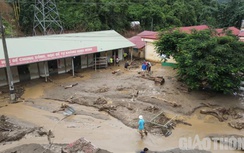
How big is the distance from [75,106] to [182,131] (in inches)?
276

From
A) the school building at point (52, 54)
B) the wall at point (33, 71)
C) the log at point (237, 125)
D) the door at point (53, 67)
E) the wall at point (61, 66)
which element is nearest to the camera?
→ the log at point (237, 125)

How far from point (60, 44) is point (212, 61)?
13.3m

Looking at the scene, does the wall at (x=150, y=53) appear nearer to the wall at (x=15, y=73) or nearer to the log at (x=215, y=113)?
the log at (x=215, y=113)

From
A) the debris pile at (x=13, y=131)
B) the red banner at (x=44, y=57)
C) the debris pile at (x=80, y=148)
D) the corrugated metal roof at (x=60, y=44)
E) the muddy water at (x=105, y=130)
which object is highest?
the corrugated metal roof at (x=60, y=44)

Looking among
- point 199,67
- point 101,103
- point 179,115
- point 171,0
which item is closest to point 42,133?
point 101,103

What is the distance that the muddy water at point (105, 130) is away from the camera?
33.8 ft

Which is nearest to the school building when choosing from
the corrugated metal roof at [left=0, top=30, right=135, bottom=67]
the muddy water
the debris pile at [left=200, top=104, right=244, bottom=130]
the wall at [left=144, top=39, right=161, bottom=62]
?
the corrugated metal roof at [left=0, top=30, right=135, bottom=67]

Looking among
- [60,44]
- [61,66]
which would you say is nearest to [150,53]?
[61,66]

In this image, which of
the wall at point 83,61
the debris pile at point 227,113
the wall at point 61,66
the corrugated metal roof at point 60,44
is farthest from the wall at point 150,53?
the debris pile at point 227,113

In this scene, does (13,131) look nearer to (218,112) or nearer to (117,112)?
(117,112)

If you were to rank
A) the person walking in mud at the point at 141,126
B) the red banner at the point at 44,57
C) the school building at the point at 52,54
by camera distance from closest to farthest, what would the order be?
1. the person walking in mud at the point at 141,126
2. the red banner at the point at 44,57
3. the school building at the point at 52,54

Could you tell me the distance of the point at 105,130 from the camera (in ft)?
37.5

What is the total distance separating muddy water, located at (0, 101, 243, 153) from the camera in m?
10.3

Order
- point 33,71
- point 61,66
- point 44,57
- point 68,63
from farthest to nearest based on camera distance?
1. point 68,63
2. point 61,66
3. point 33,71
4. point 44,57
